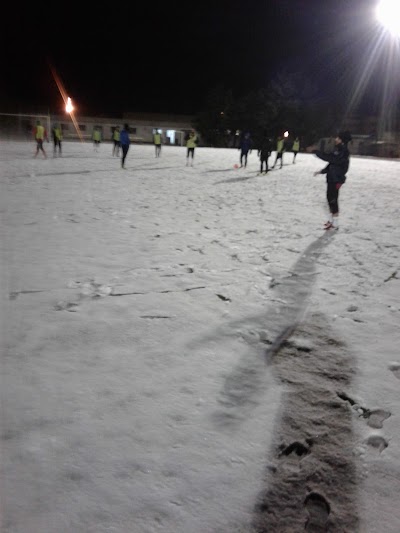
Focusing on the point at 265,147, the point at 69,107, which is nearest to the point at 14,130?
the point at 69,107

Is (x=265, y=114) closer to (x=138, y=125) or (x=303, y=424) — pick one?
(x=138, y=125)

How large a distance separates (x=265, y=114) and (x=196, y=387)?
5626cm

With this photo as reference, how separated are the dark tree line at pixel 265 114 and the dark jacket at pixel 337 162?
161 feet

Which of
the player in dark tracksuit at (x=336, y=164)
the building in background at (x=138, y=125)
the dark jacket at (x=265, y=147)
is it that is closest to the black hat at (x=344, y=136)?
the player in dark tracksuit at (x=336, y=164)

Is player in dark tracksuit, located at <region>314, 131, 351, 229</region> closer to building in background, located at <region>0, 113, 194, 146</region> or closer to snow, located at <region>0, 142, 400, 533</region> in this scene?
snow, located at <region>0, 142, 400, 533</region>

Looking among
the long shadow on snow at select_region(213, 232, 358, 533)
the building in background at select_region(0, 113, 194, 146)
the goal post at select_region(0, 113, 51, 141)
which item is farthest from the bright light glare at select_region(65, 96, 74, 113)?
the long shadow on snow at select_region(213, 232, 358, 533)

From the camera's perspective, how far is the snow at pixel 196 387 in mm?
1591

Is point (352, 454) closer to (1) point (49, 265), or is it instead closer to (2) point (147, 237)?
(1) point (49, 265)

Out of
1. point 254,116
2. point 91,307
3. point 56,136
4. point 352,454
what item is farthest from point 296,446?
point 254,116

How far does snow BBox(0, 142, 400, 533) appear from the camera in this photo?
159 centimetres

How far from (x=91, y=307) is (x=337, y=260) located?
338 centimetres

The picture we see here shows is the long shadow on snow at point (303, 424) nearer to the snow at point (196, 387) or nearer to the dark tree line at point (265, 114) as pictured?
the snow at point (196, 387)

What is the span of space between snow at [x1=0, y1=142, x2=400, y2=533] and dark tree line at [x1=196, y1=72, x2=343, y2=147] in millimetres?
51772

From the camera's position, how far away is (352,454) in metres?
1.88
